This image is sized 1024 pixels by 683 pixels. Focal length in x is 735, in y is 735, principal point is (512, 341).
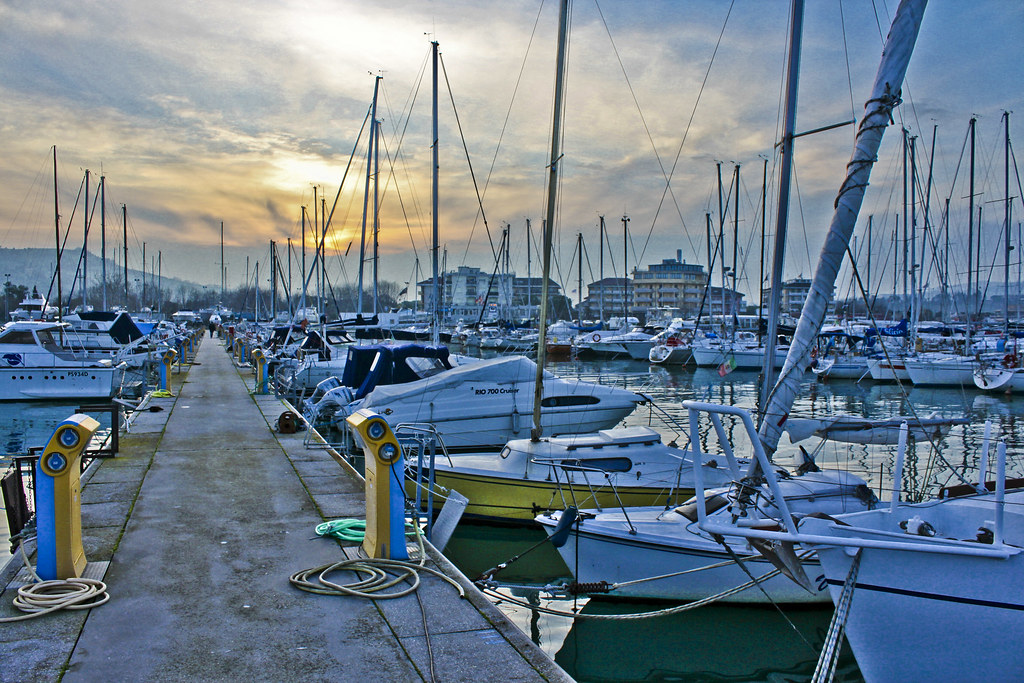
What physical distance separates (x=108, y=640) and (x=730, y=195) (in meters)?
49.0

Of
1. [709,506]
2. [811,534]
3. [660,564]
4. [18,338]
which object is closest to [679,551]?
[660,564]

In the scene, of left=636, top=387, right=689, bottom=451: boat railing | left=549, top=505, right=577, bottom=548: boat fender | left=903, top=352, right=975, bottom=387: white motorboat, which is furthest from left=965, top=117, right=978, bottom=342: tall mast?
left=549, top=505, right=577, bottom=548: boat fender

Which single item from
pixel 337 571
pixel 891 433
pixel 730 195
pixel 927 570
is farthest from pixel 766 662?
pixel 730 195

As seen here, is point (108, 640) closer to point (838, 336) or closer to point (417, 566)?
point (417, 566)

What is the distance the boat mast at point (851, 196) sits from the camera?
7.69 m

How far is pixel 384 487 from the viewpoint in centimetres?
684

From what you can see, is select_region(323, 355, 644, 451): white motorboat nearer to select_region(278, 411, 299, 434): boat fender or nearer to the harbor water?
select_region(278, 411, 299, 434): boat fender

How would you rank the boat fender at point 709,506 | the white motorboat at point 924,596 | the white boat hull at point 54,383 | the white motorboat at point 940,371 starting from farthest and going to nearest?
the white motorboat at point 940,371
the white boat hull at point 54,383
the boat fender at point 709,506
the white motorboat at point 924,596

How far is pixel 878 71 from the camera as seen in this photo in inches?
308

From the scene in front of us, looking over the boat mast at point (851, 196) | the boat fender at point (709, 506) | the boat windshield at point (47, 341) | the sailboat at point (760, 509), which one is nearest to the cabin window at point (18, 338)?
the boat windshield at point (47, 341)

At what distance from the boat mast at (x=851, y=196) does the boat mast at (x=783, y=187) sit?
1189mm

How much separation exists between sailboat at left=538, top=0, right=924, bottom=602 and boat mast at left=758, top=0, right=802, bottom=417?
0.06 feet

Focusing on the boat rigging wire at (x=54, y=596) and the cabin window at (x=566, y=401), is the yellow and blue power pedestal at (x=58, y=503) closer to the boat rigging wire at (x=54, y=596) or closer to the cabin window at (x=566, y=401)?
the boat rigging wire at (x=54, y=596)

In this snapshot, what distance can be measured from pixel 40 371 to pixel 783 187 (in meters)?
27.3
